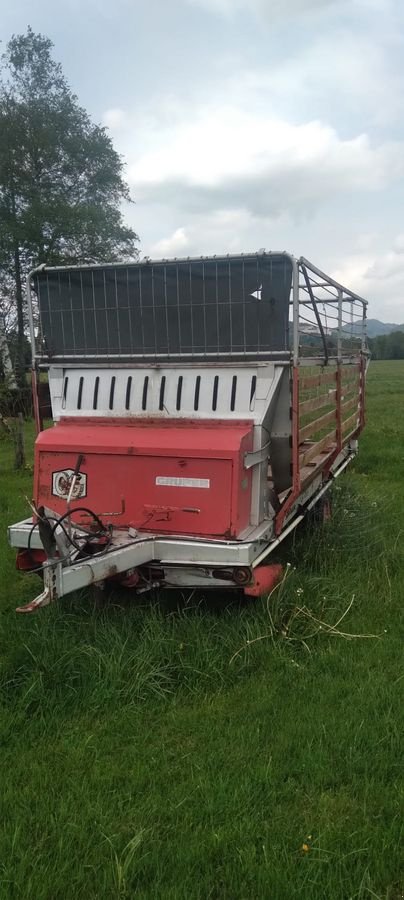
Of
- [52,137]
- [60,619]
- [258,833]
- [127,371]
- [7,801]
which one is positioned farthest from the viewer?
[52,137]

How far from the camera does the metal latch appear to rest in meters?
4.31

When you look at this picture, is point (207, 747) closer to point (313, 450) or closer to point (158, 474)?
point (158, 474)

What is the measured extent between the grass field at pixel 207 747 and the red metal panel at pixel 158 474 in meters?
0.61

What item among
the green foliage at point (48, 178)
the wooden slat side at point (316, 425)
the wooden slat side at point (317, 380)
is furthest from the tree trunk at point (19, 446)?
the green foliage at point (48, 178)

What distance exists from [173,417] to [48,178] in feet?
69.2

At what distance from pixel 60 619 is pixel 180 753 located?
143 cm

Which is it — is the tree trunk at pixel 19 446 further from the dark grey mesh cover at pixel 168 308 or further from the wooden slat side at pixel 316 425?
the wooden slat side at pixel 316 425

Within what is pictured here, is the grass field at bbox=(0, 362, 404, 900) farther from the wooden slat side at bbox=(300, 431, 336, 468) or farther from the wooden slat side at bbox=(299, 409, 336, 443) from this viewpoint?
the wooden slat side at bbox=(299, 409, 336, 443)

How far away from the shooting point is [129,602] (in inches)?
183

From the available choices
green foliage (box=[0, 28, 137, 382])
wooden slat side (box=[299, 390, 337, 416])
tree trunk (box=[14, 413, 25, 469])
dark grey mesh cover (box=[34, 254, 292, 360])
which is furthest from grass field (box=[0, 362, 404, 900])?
green foliage (box=[0, 28, 137, 382])

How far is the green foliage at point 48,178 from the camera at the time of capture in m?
21.9

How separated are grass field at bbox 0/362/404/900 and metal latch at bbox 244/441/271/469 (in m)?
0.89

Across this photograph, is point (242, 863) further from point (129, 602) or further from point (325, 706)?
point (129, 602)

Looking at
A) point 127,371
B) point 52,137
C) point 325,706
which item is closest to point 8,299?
point 52,137
